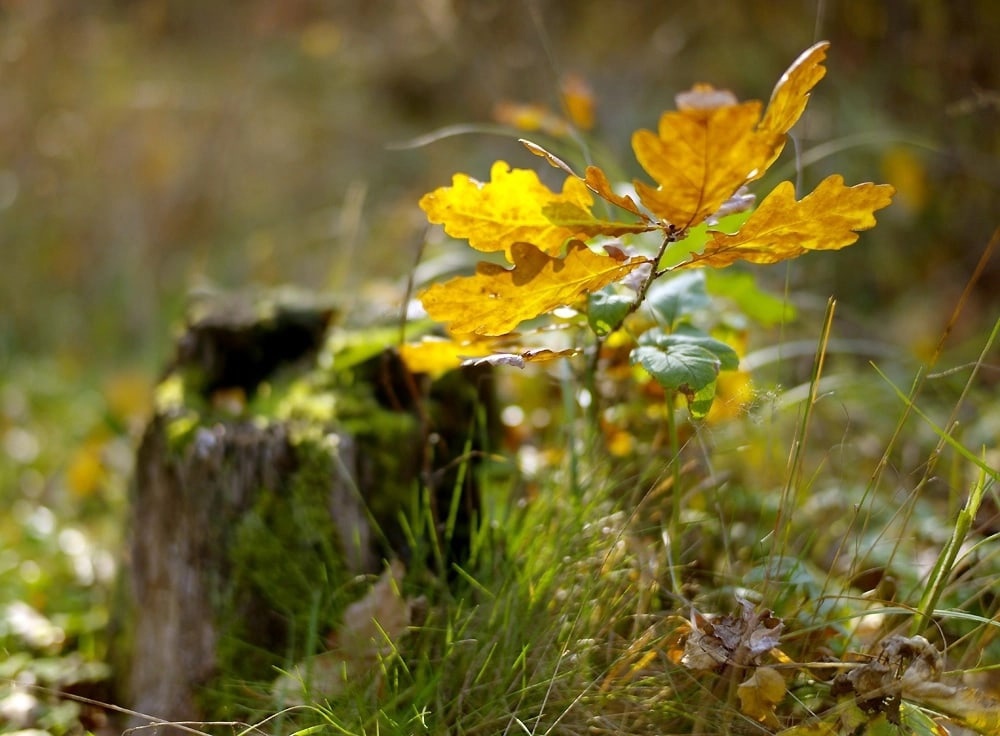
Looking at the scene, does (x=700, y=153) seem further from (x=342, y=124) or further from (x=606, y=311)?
(x=342, y=124)

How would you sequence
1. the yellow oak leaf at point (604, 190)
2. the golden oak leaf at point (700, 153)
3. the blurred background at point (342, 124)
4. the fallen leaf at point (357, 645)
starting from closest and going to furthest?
the golden oak leaf at point (700, 153)
the yellow oak leaf at point (604, 190)
the fallen leaf at point (357, 645)
the blurred background at point (342, 124)

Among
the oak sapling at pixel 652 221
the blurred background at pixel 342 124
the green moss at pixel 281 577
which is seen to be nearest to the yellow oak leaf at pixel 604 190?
the oak sapling at pixel 652 221

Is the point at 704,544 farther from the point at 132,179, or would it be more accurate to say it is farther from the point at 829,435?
the point at 132,179

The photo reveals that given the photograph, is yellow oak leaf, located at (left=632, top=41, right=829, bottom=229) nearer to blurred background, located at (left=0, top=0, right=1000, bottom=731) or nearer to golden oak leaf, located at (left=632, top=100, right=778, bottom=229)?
golden oak leaf, located at (left=632, top=100, right=778, bottom=229)

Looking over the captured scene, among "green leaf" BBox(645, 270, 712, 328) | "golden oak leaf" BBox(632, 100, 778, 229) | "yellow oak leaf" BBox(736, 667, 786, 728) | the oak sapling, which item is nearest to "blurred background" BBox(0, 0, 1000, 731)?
"green leaf" BBox(645, 270, 712, 328)

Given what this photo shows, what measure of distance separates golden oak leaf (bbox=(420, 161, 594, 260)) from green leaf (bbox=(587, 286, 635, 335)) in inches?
4.5

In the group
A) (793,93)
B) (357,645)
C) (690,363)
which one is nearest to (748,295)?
(690,363)

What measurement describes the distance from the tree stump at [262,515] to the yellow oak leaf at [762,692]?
487 millimetres

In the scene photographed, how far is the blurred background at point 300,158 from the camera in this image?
2410mm

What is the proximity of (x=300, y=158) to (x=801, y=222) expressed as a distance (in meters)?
4.55

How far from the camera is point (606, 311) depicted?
100 centimetres

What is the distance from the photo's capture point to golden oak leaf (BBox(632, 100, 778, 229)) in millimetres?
709

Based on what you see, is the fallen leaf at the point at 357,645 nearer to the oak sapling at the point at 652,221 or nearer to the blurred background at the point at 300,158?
the oak sapling at the point at 652,221

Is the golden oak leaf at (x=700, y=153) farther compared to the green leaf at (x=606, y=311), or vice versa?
the green leaf at (x=606, y=311)
